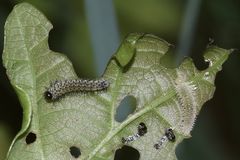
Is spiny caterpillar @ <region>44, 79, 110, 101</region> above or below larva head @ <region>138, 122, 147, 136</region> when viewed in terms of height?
above

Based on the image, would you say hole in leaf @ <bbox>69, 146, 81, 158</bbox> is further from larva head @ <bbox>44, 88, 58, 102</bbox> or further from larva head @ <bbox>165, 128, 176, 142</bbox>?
larva head @ <bbox>165, 128, 176, 142</bbox>

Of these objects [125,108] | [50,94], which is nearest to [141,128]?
[125,108]

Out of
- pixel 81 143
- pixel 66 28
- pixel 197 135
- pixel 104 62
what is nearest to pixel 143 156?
pixel 81 143

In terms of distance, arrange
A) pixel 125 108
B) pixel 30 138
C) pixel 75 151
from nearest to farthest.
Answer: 1. pixel 30 138
2. pixel 75 151
3. pixel 125 108

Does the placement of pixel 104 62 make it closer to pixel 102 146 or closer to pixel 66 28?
pixel 102 146

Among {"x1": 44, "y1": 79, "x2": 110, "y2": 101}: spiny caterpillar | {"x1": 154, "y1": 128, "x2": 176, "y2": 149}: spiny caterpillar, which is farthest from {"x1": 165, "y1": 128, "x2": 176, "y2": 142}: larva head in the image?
{"x1": 44, "y1": 79, "x2": 110, "y2": 101}: spiny caterpillar

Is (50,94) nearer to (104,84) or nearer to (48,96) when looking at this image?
(48,96)
